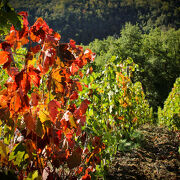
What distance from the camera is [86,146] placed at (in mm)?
1465

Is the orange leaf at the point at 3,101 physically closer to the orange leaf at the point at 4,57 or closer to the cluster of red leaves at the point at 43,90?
the cluster of red leaves at the point at 43,90

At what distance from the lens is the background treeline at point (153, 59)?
22266 mm

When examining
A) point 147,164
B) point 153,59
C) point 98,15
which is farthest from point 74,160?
point 98,15

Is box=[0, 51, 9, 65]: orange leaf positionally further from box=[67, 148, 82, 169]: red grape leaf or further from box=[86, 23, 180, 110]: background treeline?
box=[86, 23, 180, 110]: background treeline

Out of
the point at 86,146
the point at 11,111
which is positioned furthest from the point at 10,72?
the point at 86,146

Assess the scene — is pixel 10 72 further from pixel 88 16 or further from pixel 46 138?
pixel 88 16

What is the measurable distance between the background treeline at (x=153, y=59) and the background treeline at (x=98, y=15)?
5596cm

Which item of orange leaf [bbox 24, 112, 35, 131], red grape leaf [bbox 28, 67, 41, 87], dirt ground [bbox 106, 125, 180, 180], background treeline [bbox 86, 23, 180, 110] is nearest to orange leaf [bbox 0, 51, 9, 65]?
red grape leaf [bbox 28, 67, 41, 87]

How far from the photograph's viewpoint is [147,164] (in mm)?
2377

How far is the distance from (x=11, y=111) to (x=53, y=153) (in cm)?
39

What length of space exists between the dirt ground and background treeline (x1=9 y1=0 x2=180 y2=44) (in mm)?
81514

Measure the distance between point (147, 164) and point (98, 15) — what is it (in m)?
114

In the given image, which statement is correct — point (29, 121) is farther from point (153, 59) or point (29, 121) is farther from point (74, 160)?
point (153, 59)

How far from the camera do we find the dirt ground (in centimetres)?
Result: 203
